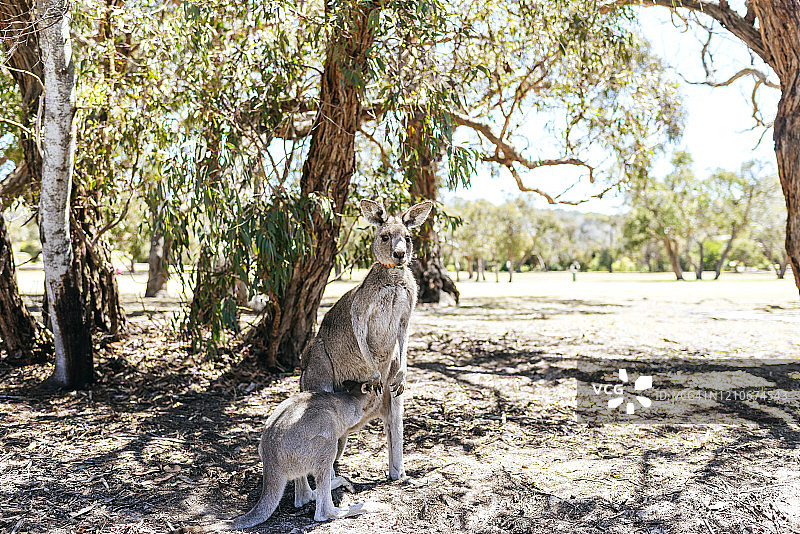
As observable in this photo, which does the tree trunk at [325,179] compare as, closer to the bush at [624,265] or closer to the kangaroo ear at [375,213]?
the kangaroo ear at [375,213]

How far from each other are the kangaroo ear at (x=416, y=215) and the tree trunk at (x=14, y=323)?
194 inches

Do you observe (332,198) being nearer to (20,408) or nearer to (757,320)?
(20,408)

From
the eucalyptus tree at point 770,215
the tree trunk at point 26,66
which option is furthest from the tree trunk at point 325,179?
the eucalyptus tree at point 770,215

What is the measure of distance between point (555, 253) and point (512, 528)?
2297 inches

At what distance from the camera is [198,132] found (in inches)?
213

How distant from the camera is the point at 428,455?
4531mm

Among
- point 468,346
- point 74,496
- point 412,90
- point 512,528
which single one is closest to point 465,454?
point 512,528

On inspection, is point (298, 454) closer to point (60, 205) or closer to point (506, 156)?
point (60, 205)

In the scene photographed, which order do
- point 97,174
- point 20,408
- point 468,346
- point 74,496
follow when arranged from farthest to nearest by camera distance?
point 468,346 → point 97,174 → point 20,408 → point 74,496

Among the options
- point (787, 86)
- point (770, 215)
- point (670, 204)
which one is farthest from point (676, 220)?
point (787, 86)

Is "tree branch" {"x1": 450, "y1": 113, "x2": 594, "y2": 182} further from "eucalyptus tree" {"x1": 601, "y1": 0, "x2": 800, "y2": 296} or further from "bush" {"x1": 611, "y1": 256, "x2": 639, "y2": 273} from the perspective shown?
"bush" {"x1": 611, "y1": 256, "x2": 639, "y2": 273}

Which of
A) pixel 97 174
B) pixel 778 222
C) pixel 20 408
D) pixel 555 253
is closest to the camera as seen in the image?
pixel 20 408

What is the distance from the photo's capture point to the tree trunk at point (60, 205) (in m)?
4.94

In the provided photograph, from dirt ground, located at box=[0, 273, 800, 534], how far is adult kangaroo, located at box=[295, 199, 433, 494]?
0.59m
